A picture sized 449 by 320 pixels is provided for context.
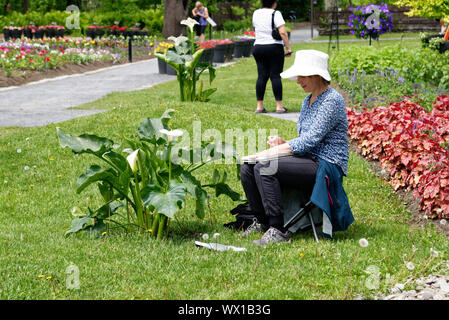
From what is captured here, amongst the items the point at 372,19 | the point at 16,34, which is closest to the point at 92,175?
the point at 372,19

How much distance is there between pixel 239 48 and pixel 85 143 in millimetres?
19120

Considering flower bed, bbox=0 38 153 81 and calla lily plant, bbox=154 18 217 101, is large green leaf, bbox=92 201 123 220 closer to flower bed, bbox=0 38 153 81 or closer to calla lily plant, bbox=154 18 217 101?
calla lily plant, bbox=154 18 217 101

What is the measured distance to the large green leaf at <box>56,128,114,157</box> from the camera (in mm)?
4113

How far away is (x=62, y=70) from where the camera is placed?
1705 centimetres

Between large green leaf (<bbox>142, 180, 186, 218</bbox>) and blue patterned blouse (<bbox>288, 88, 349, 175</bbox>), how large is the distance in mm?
905

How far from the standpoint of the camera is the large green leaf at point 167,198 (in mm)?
3715

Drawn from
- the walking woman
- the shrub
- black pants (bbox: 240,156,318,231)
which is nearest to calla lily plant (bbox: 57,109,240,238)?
black pants (bbox: 240,156,318,231)

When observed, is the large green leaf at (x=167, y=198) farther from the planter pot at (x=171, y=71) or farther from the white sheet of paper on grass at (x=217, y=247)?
the planter pot at (x=171, y=71)

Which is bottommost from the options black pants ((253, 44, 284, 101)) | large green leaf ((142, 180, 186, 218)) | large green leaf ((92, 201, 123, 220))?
large green leaf ((92, 201, 123, 220))

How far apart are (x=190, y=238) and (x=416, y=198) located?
203 centimetres

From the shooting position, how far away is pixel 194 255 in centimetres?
400

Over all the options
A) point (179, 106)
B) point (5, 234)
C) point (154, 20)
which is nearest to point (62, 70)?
point (179, 106)

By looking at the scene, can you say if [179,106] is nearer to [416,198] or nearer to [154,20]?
[416,198]

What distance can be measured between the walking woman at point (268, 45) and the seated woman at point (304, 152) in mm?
5059
